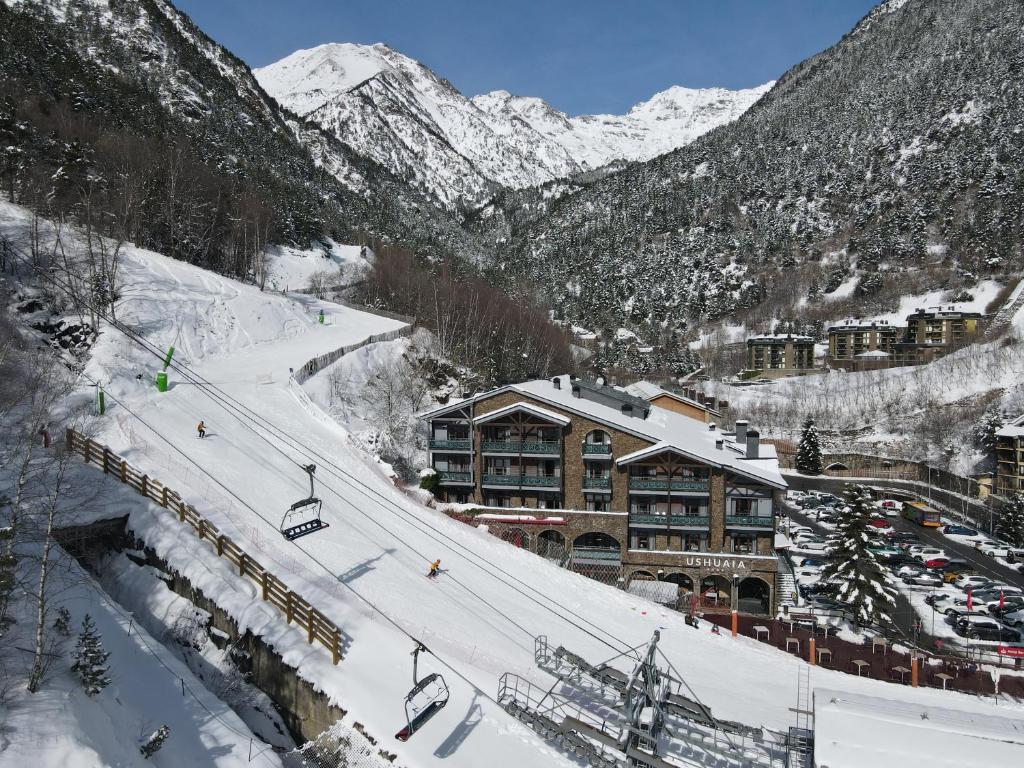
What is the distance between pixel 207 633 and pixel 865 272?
512 feet

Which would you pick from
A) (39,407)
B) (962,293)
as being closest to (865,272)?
(962,293)

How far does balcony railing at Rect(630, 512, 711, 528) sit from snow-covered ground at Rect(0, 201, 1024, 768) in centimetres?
1170

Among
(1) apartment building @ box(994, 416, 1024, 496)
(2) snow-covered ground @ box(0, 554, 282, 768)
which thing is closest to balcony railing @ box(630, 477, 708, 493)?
(2) snow-covered ground @ box(0, 554, 282, 768)

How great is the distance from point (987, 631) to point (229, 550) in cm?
3839

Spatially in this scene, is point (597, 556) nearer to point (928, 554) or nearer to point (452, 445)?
point (452, 445)

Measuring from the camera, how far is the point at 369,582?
20375 mm

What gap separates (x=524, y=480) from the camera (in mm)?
37844

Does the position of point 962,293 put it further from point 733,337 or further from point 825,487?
point 825,487

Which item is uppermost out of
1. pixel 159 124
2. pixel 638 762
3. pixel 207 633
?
pixel 159 124

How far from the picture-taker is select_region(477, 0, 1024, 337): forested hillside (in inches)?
5482

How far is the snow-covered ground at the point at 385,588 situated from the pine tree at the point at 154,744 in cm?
410

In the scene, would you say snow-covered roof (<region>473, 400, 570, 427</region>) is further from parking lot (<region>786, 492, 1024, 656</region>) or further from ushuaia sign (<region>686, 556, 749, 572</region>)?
parking lot (<region>786, 492, 1024, 656</region>)

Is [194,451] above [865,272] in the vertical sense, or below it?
below

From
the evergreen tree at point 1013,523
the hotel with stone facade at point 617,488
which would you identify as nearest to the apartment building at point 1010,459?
the evergreen tree at point 1013,523
